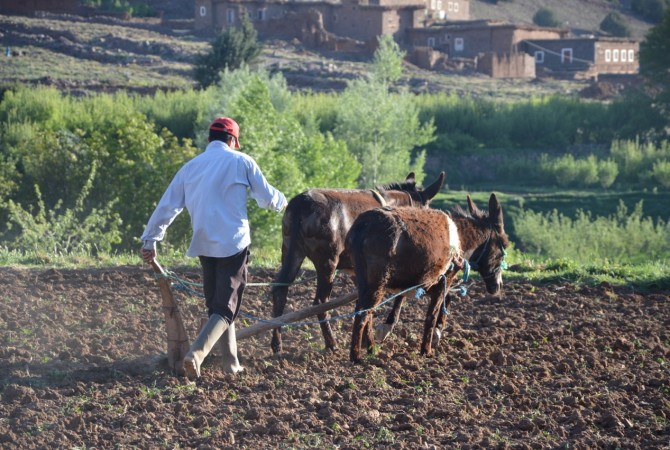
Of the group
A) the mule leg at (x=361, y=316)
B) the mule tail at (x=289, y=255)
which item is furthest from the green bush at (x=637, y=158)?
the mule leg at (x=361, y=316)

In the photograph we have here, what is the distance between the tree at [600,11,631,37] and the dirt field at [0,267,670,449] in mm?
88304

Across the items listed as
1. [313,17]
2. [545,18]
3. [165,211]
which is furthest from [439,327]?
[545,18]

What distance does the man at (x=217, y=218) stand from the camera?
336 inches

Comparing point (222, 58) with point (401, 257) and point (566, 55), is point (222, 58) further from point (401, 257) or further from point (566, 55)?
point (401, 257)

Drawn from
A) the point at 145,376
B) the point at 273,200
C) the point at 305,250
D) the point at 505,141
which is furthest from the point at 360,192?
the point at 505,141

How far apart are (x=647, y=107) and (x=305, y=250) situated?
166 feet

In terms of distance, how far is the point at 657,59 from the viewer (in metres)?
58.6

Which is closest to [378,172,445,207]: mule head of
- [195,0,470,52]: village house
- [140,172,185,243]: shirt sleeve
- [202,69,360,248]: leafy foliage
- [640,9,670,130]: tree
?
[140,172,185,243]: shirt sleeve

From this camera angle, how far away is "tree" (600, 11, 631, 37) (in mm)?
95938

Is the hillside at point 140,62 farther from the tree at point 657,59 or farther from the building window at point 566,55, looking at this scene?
the tree at point 657,59

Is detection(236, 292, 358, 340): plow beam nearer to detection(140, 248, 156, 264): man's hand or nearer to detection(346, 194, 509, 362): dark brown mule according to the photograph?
detection(346, 194, 509, 362): dark brown mule

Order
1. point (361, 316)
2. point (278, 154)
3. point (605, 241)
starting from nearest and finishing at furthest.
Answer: point (361, 316), point (605, 241), point (278, 154)

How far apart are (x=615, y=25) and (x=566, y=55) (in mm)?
24409

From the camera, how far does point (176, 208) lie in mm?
8703
